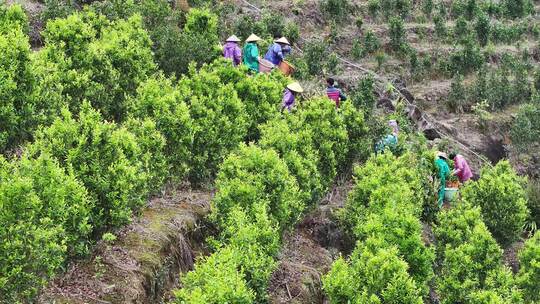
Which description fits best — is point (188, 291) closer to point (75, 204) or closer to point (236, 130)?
point (75, 204)

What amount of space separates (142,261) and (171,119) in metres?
2.60

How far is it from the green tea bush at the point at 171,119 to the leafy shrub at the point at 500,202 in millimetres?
7115

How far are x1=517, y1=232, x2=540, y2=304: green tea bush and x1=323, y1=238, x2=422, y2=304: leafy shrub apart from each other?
394 centimetres

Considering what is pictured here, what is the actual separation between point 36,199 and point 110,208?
1.43m

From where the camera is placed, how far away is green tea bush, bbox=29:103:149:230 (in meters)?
7.25

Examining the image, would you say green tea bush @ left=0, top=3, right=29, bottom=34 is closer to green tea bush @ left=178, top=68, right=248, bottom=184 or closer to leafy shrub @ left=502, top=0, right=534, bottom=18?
green tea bush @ left=178, top=68, right=248, bottom=184

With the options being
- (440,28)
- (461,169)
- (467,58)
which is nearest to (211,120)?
(461,169)

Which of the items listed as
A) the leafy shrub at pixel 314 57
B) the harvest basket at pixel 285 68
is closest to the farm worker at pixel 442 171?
the harvest basket at pixel 285 68

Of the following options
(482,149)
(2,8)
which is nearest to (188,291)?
(2,8)

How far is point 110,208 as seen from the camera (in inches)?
294

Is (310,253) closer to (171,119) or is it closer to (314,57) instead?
(171,119)

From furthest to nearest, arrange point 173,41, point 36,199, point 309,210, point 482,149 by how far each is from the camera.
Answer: point 482,149, point 173,41, point 309,210, point 36,199

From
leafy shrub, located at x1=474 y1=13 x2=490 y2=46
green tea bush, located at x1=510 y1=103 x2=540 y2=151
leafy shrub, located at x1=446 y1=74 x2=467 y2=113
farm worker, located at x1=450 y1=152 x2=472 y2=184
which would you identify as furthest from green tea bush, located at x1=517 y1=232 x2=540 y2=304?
leafy shrub, located at x1=474 y1=13 x2=490 y2=46

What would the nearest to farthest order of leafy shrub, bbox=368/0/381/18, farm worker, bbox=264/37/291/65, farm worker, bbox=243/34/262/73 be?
farm worker, bbox=243/34/262/73 → farm worker, bbox=264/37/291/65 → leafy shrub, bbox=368/0/381/18
